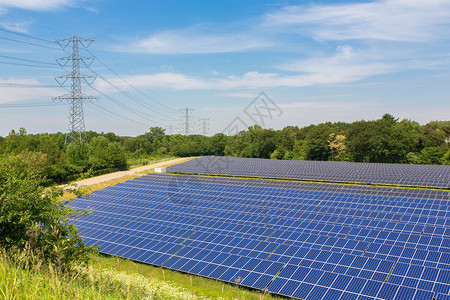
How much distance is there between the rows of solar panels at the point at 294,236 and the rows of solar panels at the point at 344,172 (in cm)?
916

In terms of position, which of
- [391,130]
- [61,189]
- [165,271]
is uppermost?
[391,130]

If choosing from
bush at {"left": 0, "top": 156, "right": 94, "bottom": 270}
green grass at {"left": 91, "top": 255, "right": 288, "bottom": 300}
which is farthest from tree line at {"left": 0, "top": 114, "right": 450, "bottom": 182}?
bush at {"left": 0, "top": 156, "right": 94, "bottom": 270}

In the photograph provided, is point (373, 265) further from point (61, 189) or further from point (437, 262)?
point (61, 189)

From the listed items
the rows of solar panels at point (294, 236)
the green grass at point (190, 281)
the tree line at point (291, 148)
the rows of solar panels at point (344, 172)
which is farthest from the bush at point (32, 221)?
Result: the rows of solar panels at point (344, 172)

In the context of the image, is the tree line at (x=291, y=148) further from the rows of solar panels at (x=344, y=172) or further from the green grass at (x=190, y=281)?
the green grass at (x=190, y=281)

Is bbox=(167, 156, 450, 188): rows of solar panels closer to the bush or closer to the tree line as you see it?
the tree line

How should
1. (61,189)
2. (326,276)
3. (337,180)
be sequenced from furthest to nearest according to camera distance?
(337,180) → (326,276) → (61,189)

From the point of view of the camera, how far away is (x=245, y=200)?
3294 centimetres

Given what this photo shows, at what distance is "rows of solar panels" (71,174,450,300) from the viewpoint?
1750 centimetres

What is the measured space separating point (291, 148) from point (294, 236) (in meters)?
81.5

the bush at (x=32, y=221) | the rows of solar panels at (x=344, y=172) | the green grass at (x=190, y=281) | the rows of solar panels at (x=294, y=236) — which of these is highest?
the bush at (x=32, y=221)

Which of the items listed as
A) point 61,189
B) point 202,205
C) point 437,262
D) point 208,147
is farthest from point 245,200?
point 208,147

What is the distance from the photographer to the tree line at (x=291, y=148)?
59.8 meters

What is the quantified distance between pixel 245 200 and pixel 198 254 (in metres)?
11.9
